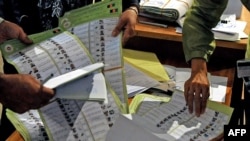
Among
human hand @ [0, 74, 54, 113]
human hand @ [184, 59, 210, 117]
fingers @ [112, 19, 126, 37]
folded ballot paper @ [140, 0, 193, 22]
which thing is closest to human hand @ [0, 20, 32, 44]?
human hand @ [0, 74, 54, 113]

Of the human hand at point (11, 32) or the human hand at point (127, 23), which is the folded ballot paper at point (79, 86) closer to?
the human hand at point (11, 32)

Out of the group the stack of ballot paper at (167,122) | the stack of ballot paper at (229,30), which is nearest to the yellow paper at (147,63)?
the stack of ballot paper at (167,122)

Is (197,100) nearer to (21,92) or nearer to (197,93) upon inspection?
(197,93)

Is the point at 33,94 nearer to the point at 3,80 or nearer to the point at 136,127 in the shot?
the point at 3,80

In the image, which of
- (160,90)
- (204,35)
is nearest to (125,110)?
(160,90)

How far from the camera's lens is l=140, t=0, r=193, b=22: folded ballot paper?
1.73m

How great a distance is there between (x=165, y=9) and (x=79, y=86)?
85cm

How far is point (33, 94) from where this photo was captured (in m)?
1.06

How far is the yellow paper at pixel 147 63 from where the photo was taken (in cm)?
153

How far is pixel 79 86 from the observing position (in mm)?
993

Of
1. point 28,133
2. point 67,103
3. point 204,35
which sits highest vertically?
point 204,35

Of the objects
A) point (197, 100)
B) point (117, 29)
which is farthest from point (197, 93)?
point (117, 29)

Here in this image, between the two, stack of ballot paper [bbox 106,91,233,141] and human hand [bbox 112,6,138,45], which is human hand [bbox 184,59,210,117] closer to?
stack of ballot paper [bbox 106,91,233,141]

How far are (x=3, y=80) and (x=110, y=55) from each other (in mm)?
320
